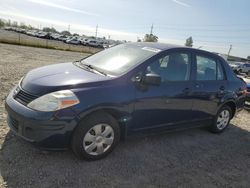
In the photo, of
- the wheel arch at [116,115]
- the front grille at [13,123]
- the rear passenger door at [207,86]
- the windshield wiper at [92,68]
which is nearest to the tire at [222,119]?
the rear passenger door at [207,86]

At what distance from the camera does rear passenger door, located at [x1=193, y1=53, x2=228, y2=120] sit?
4.42 metres

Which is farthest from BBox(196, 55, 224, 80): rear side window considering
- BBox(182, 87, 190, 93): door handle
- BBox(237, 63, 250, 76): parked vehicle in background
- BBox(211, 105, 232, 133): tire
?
BBox(237, 63, 250, 76): parked vehicle in background

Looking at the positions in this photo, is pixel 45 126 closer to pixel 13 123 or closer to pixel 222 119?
pixel 13 123

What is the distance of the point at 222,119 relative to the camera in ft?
17.2

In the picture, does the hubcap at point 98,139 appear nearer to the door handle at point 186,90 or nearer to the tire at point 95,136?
the tire at point 95,136

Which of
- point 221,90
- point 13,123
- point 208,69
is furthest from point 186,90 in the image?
point 13,123

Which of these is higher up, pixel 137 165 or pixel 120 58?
pixel 120 58

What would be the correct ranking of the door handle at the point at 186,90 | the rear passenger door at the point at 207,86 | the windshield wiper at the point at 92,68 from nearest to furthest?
the windshield wiper at the point at 92,68, the door handle at the point at 186,90, the rear passenger door at the point at 207,86

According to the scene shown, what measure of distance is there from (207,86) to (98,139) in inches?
92.6

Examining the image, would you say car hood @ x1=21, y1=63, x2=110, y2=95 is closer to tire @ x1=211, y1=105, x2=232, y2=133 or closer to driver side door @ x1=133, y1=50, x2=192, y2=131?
driver side door @ x1=133, y1=50, x2=192, y2=131

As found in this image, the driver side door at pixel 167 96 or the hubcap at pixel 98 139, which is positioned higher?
the driver side door at pixel 167 96

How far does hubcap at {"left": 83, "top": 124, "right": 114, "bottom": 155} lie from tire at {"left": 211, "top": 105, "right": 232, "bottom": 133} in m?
2.62

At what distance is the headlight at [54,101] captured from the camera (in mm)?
2957

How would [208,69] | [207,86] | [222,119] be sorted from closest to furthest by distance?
1. [207,86]
2. [208,69]
3. [222,119]
